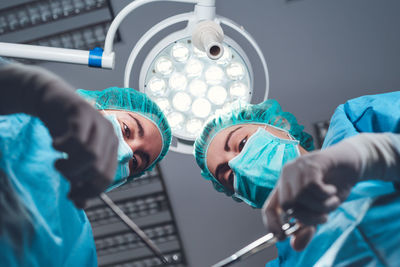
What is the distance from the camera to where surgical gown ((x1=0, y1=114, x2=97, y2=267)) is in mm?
711

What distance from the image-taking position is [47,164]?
2.62ft

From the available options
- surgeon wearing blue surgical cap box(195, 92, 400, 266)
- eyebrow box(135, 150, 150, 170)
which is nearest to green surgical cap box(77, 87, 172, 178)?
eyebrow box(135, 150, 150, 170)

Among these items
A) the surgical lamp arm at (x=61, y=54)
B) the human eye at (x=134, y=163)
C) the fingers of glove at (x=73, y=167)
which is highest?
the surgical lamp arm at (x=61, y=54)

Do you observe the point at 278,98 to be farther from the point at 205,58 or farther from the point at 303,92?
the point at 205,58

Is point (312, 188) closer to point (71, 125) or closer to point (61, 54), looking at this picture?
point (71, 125)

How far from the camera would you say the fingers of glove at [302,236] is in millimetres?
678

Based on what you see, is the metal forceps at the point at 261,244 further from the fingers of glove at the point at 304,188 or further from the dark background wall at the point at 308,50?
the dark background wall at the point at 308,50

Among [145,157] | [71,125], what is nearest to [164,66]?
[145,157]

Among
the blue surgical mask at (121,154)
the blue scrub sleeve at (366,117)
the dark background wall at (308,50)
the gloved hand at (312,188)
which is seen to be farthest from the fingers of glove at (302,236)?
the dark background wall at (308,50)

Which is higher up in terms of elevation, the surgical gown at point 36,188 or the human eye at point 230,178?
the surgical gown at point 36,188

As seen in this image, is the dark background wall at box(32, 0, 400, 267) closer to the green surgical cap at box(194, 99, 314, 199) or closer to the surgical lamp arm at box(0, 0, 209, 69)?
the green surgical cap at box(194, 99, 314, 199)

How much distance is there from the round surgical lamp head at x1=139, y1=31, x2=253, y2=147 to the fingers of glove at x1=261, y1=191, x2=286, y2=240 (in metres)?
0.85

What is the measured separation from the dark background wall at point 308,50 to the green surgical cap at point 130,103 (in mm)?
329

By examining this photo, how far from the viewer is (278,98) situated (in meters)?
1.93
